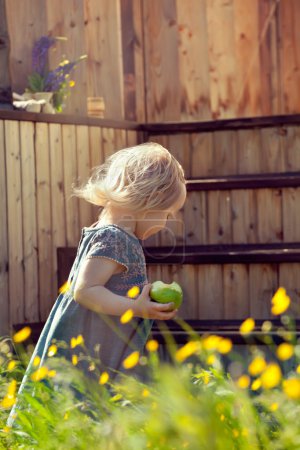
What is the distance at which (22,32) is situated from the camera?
7.49 m

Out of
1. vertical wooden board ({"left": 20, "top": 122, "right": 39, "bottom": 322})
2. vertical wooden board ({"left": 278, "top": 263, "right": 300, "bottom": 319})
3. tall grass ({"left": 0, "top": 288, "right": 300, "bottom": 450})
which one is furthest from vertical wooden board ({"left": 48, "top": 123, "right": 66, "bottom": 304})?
tall grass ({"left": 0, "top": 288, "right": 300, "bottom": 450})

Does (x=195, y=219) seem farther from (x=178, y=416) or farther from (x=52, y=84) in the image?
(x=178, y=416)

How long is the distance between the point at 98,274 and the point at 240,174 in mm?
3007

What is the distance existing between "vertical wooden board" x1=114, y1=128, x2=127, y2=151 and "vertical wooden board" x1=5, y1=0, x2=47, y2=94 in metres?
1.85

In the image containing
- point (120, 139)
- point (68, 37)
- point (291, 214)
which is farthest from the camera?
point (68, 37)

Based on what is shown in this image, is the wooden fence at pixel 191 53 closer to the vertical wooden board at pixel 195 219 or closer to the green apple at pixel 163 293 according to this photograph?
the vertical wooden board at pixel 195 219

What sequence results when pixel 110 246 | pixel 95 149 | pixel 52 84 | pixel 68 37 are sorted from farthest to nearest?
1. pixel 68 37
2. pixel 52 84
3. pixel 95 149
4. pixel 110 246

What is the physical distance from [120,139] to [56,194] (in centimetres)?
76

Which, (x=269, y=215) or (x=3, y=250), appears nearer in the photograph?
(x=3, y=250)

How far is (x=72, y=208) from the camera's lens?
207 inches

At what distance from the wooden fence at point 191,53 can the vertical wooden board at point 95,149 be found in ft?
5.33

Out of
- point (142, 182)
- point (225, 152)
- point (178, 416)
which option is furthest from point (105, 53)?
point (178, 416)

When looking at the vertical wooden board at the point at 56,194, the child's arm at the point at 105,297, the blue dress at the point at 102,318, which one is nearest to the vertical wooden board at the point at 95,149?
the vertical wooden board at the point at 56,194

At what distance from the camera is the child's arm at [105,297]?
2.80 m
